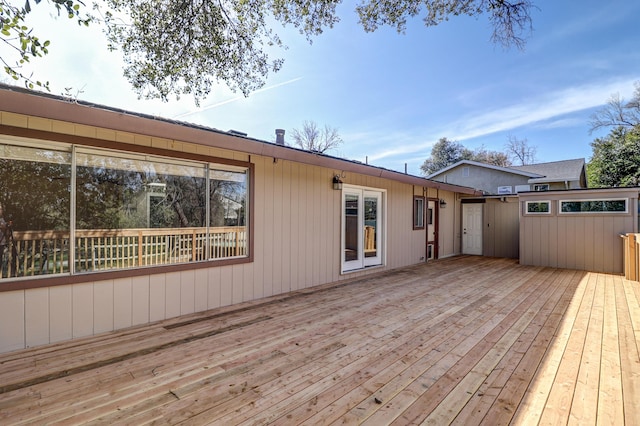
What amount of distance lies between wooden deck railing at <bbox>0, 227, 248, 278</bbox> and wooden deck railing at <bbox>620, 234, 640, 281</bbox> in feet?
24.8

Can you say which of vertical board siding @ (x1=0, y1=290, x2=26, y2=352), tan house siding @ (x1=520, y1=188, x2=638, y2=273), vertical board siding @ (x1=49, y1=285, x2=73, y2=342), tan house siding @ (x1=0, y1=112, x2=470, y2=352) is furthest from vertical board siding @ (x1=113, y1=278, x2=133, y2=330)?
tan house siding @ (x1=520, y1=188, x2=638, y2=273)

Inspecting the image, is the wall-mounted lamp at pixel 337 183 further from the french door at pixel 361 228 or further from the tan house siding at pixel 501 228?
the tan house siding at pixel 501 228

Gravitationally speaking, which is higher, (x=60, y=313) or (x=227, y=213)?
(x=227, y=213)

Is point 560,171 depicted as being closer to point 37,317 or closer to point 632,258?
point 632,258

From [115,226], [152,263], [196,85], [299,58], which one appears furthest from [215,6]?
[152,263]

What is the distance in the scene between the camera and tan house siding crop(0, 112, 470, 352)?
2.81 meters

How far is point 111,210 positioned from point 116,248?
0.44 m

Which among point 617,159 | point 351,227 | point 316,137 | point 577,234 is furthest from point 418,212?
point 316,137

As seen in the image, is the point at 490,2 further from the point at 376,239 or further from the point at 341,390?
the point at 341,390

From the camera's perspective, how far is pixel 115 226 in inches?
132

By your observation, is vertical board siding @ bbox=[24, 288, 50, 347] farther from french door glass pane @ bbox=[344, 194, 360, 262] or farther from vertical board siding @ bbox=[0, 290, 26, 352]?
french door glass pane @ bbox=[344, 194, 360, 262]

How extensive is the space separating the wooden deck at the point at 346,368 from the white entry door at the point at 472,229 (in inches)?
235

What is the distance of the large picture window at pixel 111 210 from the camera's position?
9.12ft

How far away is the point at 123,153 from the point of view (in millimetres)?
3348
